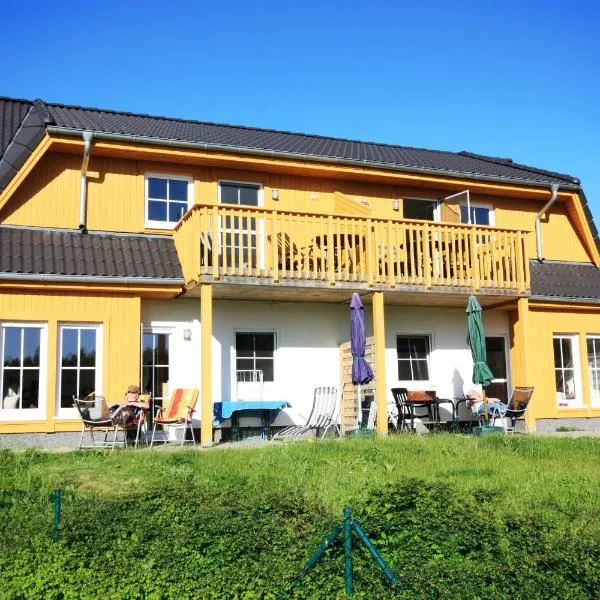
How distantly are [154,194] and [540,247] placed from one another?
9119 millimetres

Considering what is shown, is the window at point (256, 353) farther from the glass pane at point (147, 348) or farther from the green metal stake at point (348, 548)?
the green metal stake at point (348, 548)

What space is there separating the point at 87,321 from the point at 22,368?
1.31 metres

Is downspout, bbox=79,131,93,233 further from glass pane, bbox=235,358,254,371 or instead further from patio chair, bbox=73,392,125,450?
glass pane, bbox=235,358,254,371

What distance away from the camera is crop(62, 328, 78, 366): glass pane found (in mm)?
A: 13102

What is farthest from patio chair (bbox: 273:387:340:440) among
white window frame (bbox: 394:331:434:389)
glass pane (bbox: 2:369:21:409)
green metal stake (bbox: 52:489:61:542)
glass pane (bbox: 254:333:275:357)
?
green metal stake (bbox: 52:489:61:542)

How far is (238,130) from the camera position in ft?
59.2

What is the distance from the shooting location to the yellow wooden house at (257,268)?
13070 millimetres

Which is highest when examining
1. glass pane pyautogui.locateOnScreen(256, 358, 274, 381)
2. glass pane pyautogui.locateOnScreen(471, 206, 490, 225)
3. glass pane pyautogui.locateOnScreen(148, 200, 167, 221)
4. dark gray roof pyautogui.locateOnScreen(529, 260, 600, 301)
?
glass pane pyautogui.locateOnScreen(471, 206, 490, 225)

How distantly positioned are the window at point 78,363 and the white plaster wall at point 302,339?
1.21 metres

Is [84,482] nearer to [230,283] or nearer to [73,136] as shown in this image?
[230,283]

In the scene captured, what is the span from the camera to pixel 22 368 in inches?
504

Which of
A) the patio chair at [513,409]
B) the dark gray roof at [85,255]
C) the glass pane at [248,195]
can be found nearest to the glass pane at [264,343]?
the dark gray roof at [85,255]

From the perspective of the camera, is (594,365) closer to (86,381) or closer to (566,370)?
(566,370)

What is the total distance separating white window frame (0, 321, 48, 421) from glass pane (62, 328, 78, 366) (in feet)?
1.03
